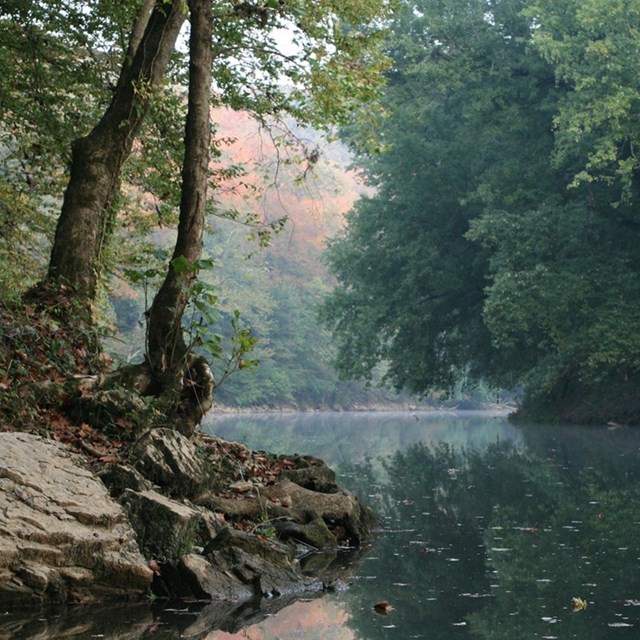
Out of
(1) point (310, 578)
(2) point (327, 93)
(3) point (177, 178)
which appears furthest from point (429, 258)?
(1) point (310, 578)

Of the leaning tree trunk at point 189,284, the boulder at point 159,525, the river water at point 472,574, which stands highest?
the leaning tree trunk at point 189,284

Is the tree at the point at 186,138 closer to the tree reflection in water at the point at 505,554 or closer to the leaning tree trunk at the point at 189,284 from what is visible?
the leaning tree trunk at the point at 189,284

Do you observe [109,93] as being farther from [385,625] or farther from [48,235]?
[385,625]

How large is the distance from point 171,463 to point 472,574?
2.58 metres

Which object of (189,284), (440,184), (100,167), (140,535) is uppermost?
(440,184)

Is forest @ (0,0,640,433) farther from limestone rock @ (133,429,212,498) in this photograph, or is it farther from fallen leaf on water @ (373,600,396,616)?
fallen leaf on water @ (373,600,396,616)

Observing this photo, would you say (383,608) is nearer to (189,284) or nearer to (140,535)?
(140,535)

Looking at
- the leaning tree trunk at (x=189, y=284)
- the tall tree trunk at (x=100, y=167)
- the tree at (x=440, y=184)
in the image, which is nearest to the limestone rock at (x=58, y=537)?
the leaning tree trunk at (x=189, y=284)

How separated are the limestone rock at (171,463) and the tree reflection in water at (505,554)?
1550 millimetres

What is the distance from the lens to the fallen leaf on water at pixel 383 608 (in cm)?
642

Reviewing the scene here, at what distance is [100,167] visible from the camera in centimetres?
1257

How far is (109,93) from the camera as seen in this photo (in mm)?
16141

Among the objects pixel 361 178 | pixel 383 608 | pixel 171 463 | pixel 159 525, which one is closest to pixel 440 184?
pixel 361 178

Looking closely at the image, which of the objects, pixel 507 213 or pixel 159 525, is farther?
pixel 507 213
